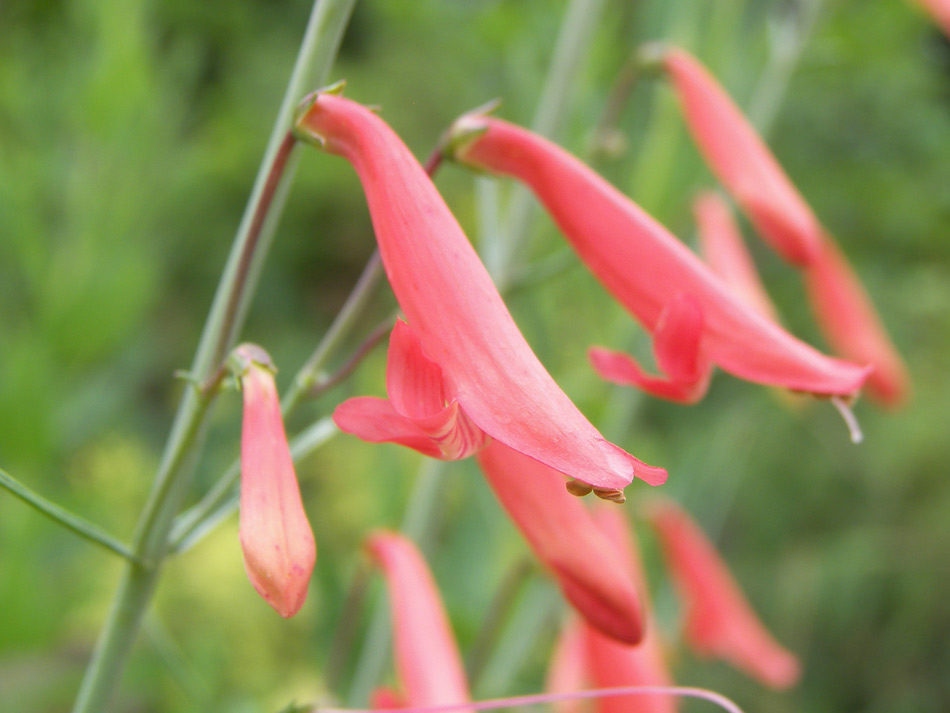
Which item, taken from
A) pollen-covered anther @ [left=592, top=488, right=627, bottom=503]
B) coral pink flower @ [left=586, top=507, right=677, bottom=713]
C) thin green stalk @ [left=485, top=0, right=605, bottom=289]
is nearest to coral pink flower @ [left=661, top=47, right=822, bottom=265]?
thin green stalk @ [left=485, top=0, right=605, bottom=289]

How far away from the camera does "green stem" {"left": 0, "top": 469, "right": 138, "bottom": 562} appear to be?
344mm

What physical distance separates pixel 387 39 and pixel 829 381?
8.98 feet

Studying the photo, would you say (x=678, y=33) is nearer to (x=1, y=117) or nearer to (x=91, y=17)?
(x=91, y=17)

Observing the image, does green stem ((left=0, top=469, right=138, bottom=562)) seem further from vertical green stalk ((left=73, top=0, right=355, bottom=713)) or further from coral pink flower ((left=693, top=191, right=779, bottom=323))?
coral pink flower ((left=693, top=191, right=779, bottom=323))

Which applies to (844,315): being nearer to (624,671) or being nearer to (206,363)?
(624,671)

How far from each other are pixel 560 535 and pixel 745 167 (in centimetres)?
29

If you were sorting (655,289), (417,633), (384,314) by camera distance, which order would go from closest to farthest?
1. (655,289)
2. (417,633)
3. (384,314)

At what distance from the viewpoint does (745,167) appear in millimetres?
584

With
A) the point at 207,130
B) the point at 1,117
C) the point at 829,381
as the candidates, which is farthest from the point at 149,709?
the point at 829,381

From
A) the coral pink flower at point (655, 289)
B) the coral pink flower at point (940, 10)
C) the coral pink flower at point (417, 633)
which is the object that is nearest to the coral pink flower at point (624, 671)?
the coral pink flower at point (417, 633)

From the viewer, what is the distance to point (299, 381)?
423mm

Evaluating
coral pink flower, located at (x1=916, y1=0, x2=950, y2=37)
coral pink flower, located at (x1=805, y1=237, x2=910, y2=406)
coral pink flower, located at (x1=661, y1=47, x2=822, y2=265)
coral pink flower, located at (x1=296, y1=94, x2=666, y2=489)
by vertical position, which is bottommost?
coral pink flower, located at (x1=296, y1=94, x2=666, y2=489)

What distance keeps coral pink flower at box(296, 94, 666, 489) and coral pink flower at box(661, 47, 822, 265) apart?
277 mm

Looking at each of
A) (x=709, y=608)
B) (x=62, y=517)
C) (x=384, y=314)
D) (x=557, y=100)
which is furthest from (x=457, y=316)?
(x=384, y=314)
